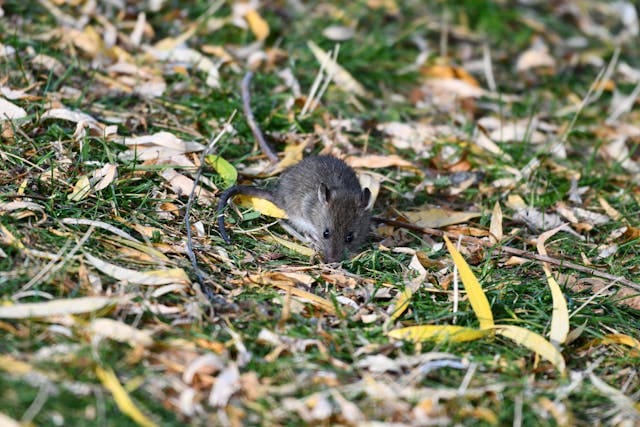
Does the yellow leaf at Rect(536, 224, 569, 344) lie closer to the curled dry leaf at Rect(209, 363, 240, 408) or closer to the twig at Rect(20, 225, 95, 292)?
the curled dry leaf at Rect(209, 363, 240, 408)

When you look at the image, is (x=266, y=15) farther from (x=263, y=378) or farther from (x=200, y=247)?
(x=263, y=378)

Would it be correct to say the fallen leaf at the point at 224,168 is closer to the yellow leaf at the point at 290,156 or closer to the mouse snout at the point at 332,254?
the yellow leaf at the point at 290,156

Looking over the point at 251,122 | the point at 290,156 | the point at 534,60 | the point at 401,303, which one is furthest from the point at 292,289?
the point at 534,60

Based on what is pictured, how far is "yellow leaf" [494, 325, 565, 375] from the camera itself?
4406 mm

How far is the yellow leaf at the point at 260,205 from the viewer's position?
19.6 feet

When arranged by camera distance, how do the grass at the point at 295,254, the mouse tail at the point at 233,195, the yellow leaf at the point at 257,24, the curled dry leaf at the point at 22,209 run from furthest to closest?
the yellow leaf at the point at 257,24 < the mouse tail at the point at 233,195 < the curled dry leaf at the point at 22,209 < the grass at the point at 295,254

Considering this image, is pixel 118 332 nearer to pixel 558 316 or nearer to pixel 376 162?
pixel 558 316

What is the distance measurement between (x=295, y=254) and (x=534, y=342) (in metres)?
1.72

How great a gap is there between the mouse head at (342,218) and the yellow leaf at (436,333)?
1.30 meters

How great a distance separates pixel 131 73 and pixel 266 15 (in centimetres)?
195

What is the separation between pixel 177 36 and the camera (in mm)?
8023

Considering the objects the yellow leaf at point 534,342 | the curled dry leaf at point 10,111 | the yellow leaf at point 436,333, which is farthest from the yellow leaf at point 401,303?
the curled dry leaf at point 10,111

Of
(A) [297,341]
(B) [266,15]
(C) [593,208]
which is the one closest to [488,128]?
(C) [593,208]

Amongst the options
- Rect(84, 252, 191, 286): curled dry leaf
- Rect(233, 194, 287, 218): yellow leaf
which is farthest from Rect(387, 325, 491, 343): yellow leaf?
Rect(233, 194, 287, 218): yellow leaf
